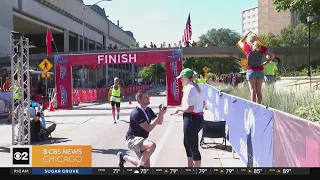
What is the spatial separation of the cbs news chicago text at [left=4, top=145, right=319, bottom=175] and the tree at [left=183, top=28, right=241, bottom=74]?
64792 millimetres

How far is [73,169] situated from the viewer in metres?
4.55

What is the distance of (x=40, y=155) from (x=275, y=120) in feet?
11.7

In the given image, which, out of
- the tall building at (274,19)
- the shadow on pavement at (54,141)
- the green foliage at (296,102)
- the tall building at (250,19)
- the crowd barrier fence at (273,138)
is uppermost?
the tall building at (250,19)

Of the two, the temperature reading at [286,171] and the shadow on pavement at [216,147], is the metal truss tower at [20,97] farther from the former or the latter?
the temperature reading at [286,171]

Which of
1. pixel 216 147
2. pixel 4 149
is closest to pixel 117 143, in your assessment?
pixel 216 147

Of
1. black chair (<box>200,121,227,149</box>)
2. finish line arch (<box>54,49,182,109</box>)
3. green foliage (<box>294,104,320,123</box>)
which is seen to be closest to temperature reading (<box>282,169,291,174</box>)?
green foliage (<box>294,104,320,123</box>)

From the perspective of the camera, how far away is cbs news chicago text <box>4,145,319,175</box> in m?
4.28

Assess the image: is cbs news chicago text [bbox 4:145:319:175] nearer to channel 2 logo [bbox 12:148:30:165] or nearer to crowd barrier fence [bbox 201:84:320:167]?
channel 2 logo [bbox 12:148:30:165]

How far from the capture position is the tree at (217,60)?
238 ft

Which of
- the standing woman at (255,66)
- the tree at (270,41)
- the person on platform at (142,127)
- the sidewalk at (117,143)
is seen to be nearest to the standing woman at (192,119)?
the person on platform at (142,127)

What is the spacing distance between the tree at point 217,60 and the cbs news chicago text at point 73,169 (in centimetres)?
6479

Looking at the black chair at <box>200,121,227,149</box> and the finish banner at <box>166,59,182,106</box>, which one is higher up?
the finish banner at <box>166,59,182,106</box>

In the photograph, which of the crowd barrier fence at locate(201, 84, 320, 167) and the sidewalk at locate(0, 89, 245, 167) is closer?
the crowd barrier fence at locate(201, 84, 320, 167)

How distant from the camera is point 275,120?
4.84 meters
